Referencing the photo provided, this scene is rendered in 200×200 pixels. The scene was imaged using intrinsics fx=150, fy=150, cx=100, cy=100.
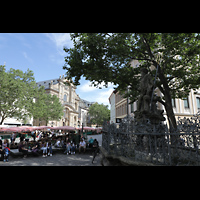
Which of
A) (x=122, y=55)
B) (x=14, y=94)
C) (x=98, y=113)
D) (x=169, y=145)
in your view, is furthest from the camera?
(x=98, y=113)

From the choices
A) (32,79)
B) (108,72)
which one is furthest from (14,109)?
(108,72)

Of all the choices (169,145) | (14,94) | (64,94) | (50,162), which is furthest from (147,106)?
(64,94)

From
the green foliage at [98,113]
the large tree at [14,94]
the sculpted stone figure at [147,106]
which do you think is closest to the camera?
the sculpted stone figure at [147,106]

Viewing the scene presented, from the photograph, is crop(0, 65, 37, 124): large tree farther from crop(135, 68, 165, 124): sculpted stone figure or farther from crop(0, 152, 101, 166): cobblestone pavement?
crop(135, 68, 165, 124): sculpted stone figure

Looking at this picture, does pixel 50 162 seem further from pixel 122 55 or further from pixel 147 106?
pixel 122 55

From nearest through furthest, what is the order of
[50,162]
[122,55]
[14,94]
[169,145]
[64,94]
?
1. [169,145]
2. [50,162]
3. [122,55]
4. [14,94]
5. [64,94]

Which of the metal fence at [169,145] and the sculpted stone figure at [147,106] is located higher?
the sculpted stone figure at [147,106]

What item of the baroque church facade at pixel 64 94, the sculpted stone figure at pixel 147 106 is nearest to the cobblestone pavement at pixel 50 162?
the sculpted stone figure at pixel 147 106

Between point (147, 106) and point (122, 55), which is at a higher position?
point (122, 55)

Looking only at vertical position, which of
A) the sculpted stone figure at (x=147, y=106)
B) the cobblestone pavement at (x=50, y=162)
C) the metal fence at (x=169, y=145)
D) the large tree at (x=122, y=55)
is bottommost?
the cobblestone pavement at (x=50, y=162)

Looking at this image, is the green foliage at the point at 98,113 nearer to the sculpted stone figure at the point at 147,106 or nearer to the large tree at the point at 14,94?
the large tree at the point at 14,94

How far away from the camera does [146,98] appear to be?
274 inches

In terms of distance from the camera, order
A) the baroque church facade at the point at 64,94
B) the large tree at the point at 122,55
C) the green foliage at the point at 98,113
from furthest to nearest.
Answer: the green foliage at the point at 98,113
the baroque church facade at the point at 64,94
the large tree at the point at 122,55
